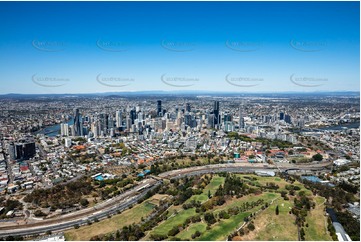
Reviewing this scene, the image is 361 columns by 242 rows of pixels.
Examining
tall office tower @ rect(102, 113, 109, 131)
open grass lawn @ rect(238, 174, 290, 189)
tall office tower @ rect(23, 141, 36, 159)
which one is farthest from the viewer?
tall office tower @ rect(102, 113, 109, 131)

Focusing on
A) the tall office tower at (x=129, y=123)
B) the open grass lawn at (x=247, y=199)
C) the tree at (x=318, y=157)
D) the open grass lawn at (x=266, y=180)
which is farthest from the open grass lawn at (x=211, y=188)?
the tall office tower at (x=129, y=123)

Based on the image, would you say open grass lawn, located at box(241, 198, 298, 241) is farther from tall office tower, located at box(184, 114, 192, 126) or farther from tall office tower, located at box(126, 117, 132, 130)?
tall office tower, located at box(126, 117, 132, 130)

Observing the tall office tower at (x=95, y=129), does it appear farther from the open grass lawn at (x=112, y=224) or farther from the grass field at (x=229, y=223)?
the grass field at (x=229, y=223)

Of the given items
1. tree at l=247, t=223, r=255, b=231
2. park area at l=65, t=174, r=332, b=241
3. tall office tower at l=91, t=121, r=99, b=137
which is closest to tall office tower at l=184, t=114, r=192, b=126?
tall office tower at l=91, t=121, r=99, b=137

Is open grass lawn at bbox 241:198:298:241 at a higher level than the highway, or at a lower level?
higher

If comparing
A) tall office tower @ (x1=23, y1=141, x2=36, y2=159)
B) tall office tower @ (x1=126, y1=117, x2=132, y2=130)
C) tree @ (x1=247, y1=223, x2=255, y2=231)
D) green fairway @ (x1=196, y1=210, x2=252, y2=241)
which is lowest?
green fairway @ (x1=196, y1=210, x2=252, y2=241)

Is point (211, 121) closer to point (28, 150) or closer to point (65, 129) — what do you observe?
point (65, 129)

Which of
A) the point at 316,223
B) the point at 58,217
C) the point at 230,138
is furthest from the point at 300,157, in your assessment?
the point at 58,217
